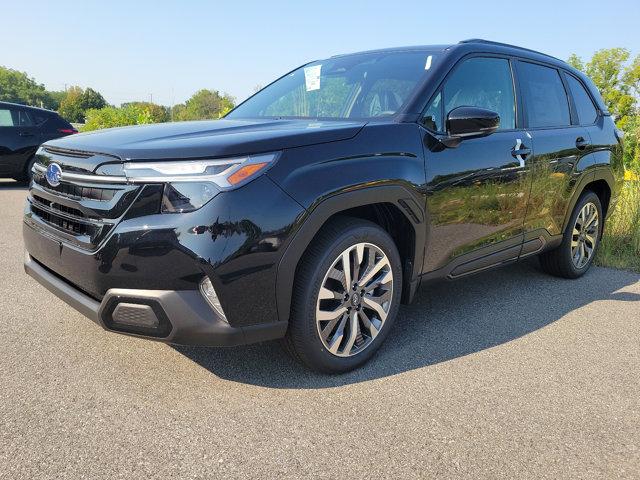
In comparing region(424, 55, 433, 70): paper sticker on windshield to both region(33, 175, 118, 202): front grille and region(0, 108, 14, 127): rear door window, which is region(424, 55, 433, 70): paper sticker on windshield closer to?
region(33, 175, 118, 202): front grille

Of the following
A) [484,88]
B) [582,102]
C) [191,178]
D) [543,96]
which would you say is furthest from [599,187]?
[191,178]

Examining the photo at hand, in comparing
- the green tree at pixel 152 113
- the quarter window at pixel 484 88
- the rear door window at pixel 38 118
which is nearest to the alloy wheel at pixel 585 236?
the quarter window at pixel 484 88

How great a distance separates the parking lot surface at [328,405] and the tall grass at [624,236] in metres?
1.97

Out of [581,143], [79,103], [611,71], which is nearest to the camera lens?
[581,143]

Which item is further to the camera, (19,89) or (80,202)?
(19,89)

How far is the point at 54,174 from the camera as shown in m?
2.65

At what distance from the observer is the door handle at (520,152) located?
3588 mm

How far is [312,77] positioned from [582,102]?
2.44 metres

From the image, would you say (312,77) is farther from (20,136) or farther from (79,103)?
(79,103)

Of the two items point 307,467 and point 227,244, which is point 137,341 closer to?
point 227,244

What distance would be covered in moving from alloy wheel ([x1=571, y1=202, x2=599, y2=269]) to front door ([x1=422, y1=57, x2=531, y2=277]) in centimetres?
113

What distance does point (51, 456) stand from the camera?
6.79 ft

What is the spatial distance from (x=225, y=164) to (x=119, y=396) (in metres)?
1.20

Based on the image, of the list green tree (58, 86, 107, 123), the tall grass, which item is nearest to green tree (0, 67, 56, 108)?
green tree (58, 86, 107, 123)
